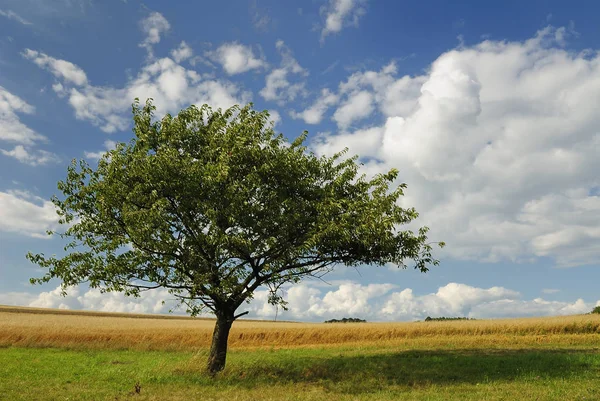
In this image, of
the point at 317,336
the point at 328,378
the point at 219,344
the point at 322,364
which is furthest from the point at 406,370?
the point at 317,336

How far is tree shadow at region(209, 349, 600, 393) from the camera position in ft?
77.3

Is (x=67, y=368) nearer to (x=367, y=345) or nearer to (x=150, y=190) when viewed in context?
(x=150, y=190)

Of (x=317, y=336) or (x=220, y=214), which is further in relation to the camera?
(x=317, y=336)

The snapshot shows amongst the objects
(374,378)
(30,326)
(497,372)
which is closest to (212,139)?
(374,378)

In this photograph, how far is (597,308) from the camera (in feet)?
239

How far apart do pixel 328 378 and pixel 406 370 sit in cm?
534

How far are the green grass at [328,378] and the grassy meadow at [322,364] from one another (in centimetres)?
6

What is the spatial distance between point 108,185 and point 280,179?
32.6 feet

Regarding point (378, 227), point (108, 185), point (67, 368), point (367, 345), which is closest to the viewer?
point (378, 227)

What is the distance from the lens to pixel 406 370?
87.3 ft

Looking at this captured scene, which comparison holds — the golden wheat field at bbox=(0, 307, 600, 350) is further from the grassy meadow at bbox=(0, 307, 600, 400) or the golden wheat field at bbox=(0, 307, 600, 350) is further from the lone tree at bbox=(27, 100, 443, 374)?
the lone tree at bbox=(27, 100, 443, 374)

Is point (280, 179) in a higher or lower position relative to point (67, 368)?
higher

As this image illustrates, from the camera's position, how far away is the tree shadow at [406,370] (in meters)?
23.5

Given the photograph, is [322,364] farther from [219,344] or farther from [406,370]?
[219,344]
